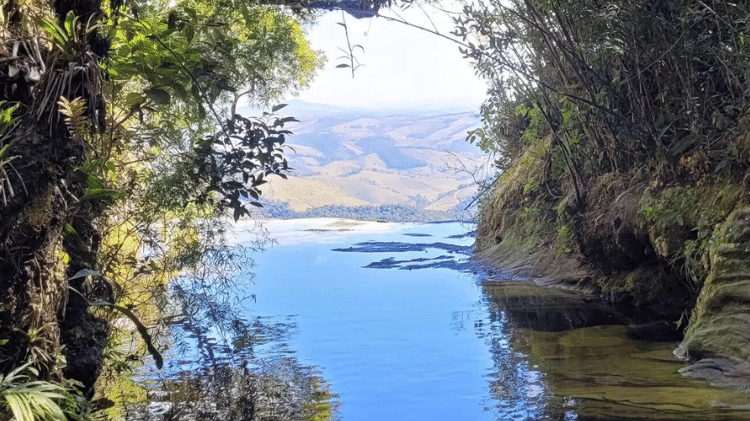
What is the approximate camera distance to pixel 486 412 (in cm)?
486

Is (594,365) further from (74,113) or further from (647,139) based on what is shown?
(74,113)

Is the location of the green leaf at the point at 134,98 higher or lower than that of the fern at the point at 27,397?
higher

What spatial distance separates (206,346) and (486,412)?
3459mm

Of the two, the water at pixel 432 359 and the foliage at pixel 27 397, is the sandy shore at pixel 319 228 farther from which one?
the foliage at pixel 27 397

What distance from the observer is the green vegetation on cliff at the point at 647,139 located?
655 centimetres

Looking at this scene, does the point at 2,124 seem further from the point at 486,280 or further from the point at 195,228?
the point at 486,280

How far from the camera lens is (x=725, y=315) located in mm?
5742

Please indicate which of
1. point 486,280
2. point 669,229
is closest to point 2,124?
point 669,229

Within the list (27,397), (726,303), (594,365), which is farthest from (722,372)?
(27,397)

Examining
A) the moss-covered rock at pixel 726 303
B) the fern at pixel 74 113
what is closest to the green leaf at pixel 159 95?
the fern at pixel 74 113

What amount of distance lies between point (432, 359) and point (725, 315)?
2.28 m

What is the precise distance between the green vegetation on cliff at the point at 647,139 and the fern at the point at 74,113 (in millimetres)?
4409

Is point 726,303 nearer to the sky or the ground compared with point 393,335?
nearer to the sky

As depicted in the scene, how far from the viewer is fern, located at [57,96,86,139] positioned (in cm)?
381
